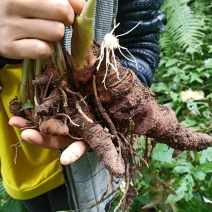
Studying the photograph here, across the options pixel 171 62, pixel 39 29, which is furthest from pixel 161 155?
pixel 171 62

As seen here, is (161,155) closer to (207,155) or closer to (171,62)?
(207,155)

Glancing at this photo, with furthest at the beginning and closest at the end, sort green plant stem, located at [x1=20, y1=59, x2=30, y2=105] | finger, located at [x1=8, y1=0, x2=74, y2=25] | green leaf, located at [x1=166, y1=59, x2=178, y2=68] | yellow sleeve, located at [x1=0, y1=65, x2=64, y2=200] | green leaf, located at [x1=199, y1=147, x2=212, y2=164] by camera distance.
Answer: green leaf, located at [x1=166, y1=59, x2=178, y2=68] → green leaf, located at [x1=199, y1=147, x2=212, y2=164] → yellow sleeve, located at [x1=0, y1=65, x2=64, y2=200] → green plant stem, located at [x1=20, y1=59, x2=30, y2=105] → finger, located at [x1=8, y1=0, x2=74, y2=25]

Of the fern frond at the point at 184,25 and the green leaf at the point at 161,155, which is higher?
the green leaf at the point at 161,155

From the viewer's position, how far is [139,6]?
2.82ft

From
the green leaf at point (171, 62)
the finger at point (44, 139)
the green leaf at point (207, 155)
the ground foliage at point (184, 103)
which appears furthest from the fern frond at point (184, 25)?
the finger at point (44, 139)

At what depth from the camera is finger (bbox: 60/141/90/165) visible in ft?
1.84

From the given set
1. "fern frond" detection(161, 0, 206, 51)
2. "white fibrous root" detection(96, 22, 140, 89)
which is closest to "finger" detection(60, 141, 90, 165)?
"white fibrous root" detection(96, 22, 140, 89)

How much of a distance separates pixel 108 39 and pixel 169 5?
1.93 meters

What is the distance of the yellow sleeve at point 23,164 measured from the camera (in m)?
0.81

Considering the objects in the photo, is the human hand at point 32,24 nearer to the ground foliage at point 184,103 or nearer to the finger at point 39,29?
the finger at point 39,29

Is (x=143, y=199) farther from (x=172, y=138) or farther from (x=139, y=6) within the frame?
(x=139, y=6)

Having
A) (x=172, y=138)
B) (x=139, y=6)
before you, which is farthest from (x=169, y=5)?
(x=172, y=138)

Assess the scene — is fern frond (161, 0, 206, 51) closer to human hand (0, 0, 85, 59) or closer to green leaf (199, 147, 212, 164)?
green leaf (199, 147, 212, 164)

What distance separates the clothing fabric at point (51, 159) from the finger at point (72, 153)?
167 mm
